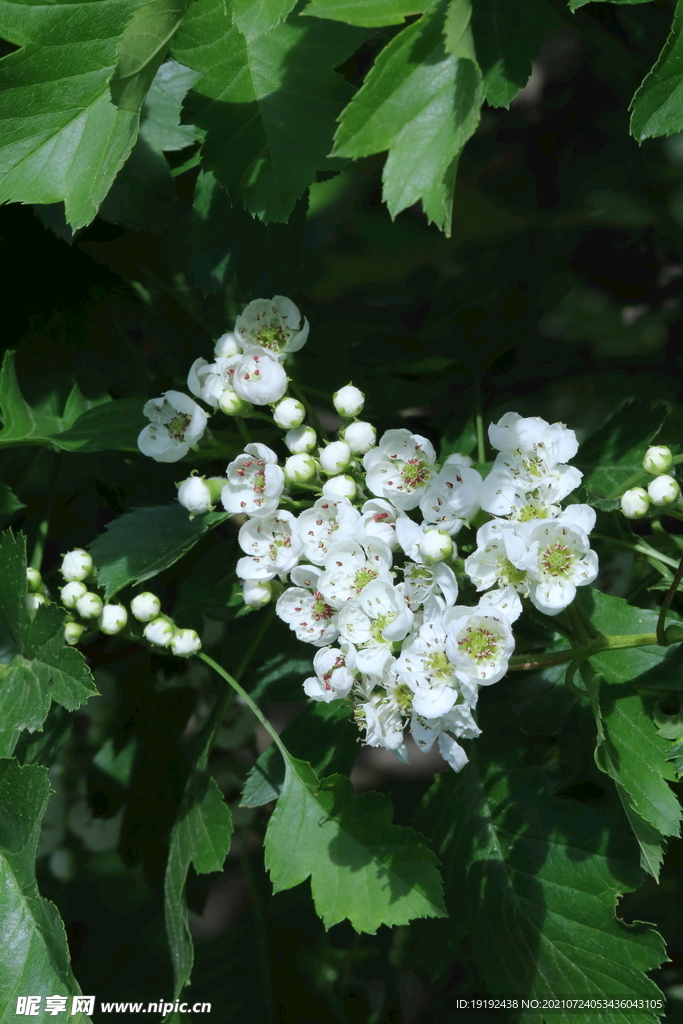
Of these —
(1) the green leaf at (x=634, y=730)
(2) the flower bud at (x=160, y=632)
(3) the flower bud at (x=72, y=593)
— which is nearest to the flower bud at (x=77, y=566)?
(3) the flower bud at (x=72, y=593)

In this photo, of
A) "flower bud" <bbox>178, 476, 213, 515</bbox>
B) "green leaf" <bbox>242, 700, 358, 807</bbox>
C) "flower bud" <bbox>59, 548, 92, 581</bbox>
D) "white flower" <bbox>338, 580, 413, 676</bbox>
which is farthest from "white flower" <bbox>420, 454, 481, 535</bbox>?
"flower bud" <bbox>59, 548, 92, 581</bbox>

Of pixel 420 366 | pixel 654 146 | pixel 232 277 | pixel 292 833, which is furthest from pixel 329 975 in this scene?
pixel 654 146

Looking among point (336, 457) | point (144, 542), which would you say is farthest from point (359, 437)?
point (144, 542)

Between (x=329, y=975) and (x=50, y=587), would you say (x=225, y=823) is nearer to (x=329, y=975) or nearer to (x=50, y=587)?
(x=50, y=587)

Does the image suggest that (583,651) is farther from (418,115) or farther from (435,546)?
(418,115)

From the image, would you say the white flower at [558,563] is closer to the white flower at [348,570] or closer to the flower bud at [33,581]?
the white flower at [348,570]

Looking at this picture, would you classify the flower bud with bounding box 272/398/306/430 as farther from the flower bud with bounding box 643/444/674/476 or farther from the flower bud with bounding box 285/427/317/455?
the flower bud with bounding box 643/444/674/476
